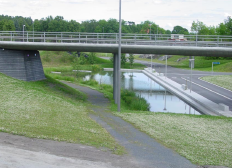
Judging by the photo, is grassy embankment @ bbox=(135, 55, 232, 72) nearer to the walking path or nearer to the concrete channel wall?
the concrete channel wall

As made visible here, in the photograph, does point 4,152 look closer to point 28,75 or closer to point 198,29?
point 28,75

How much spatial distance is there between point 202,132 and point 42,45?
16.6m

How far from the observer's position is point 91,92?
110 ft

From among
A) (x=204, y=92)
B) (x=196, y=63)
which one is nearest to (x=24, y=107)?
(x=204, y=92)

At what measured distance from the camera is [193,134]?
13812mm

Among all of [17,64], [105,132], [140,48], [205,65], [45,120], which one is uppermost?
[140,48]

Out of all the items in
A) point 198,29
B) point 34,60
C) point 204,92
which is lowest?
point 204,92

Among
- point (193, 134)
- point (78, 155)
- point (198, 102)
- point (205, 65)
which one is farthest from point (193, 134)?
point (205, 65)

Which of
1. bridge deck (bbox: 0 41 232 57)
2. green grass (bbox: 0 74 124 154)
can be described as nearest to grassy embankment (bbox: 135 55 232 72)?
bridge deck (bbox: 0 41 232 57)

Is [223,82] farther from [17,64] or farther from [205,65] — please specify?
[205,65]

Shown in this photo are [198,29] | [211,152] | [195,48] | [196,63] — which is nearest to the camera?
[211,152]

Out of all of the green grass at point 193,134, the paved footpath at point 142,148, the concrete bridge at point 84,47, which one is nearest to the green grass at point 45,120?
the paved footpath at point 142,148

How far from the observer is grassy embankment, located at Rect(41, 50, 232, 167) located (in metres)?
10.8

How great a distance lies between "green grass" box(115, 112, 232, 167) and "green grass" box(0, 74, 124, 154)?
2.23 meters
